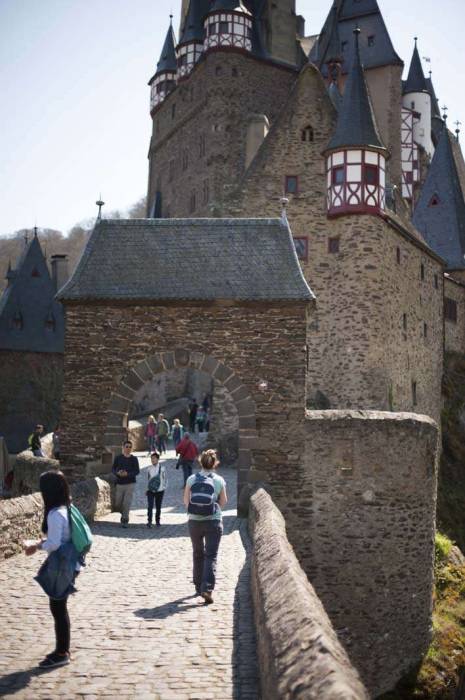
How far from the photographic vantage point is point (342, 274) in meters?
31.5

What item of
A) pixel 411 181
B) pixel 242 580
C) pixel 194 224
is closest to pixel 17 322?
pixel 411 181

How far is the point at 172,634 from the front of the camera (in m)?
7.73

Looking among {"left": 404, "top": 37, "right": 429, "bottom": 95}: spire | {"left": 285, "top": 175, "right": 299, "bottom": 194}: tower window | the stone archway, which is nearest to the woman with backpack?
the stone archway

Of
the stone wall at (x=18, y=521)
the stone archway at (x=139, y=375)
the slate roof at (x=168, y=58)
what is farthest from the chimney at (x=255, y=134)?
the stone wall at (x=18, y=521)

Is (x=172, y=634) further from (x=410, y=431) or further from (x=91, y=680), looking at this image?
(x=410, y=431)

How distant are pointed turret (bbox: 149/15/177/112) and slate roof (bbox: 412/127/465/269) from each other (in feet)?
56.2

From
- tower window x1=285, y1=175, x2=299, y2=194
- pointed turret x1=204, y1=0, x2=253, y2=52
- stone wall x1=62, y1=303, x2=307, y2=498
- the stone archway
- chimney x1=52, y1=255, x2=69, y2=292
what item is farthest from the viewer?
chimney x1=52, y1=255, x2=69, y2=292

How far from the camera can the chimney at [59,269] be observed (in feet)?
162

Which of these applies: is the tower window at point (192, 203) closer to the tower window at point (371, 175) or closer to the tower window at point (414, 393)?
the tower window at point (371, 175)

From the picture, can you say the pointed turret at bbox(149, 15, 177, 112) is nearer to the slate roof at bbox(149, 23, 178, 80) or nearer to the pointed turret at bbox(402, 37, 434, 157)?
the slate roof at bbox(149, 23, 178, 80)

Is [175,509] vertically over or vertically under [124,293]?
under

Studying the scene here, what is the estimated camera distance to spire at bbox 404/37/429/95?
168ft

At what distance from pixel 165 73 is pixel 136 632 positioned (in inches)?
1970

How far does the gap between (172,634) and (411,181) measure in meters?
45.3
